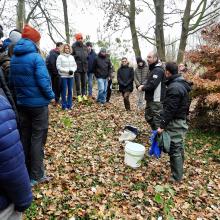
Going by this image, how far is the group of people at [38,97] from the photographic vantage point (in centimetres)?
209

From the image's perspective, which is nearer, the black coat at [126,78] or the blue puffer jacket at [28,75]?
the blue puffer jacket at [28,75]

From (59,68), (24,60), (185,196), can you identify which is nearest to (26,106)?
(24,60)

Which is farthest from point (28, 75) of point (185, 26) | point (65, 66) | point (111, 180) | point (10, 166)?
point (185, 26)

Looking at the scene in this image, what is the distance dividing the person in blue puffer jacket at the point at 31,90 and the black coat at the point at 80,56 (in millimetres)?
5896

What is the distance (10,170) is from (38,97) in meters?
2.86

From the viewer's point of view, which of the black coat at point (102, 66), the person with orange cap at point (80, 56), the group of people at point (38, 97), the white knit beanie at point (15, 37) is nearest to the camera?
the group of people at point (38, 97)

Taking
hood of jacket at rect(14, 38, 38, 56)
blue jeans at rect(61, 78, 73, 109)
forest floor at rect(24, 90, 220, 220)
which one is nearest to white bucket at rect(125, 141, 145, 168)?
forest floor at rect(24, 90, 220, 220)

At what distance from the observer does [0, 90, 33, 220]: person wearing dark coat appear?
1986 mm

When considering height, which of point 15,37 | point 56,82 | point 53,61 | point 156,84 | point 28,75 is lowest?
point 56,82

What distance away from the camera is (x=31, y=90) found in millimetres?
4750

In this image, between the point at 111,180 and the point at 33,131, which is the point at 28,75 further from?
the point at 111,180

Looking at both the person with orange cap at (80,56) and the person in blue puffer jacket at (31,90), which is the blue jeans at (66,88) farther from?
the person in blue puffer jacket at (31,90)

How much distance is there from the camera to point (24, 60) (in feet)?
15.2

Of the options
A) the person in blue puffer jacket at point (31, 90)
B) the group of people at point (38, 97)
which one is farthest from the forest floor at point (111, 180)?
the person in blue puffer jacket at point (31, 90)
